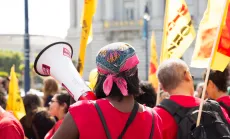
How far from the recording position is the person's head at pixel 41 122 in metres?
5.24

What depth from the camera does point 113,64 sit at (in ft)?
8.59

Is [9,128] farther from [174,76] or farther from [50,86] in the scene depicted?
[50,86]

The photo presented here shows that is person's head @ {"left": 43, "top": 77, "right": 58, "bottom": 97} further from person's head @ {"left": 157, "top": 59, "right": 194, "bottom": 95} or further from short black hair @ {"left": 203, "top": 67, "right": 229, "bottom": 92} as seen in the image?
person's head @ {"left": 157, "top": 59, "right": 194, "bottom": 95}

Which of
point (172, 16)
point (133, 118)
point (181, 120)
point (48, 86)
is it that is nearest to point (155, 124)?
point (133, 118)

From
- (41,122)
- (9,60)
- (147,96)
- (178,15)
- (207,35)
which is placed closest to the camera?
(207,35)

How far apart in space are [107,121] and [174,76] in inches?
37.8

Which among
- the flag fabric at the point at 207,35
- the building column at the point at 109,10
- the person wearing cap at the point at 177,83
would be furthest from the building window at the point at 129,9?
the person wearing cap at the point at 177,83

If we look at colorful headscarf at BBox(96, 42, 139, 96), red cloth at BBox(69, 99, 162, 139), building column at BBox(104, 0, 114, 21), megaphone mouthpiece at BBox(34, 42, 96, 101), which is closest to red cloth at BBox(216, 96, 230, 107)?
megaphone mouthpiece at BBox(34, 42, 96, 101)

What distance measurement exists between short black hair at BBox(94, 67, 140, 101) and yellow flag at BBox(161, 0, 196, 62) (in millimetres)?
2448

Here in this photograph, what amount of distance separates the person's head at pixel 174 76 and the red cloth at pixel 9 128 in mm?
894

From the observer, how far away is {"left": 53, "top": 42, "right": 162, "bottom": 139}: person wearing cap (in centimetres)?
252

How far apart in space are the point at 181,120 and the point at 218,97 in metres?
0.65

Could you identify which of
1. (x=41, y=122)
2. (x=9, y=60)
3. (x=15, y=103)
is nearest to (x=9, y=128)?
(x=41, y=122)

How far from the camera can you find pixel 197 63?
4.18 m
